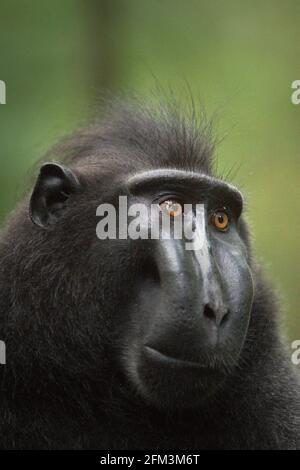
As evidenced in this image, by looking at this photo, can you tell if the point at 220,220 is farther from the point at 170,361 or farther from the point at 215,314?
the point at 170,361

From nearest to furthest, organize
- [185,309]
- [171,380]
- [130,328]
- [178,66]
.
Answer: [185,309] < [171,380] < [130,328] < [178,66]

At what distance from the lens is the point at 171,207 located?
4.02 m

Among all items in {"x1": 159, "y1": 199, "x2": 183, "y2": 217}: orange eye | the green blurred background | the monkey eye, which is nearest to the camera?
{"x1": 159, "y1": 199, "x2": 183, "y2": 217}: orange eye

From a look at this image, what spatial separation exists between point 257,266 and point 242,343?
2.84 feet

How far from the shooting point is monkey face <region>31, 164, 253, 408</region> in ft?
12.3

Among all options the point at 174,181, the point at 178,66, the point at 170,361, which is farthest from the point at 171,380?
the point at 178,66

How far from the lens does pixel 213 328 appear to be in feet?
12.4

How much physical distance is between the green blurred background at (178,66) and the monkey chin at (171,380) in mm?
4502

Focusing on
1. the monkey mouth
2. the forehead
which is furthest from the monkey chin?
the forehead

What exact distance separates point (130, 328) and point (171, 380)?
30 centimetres

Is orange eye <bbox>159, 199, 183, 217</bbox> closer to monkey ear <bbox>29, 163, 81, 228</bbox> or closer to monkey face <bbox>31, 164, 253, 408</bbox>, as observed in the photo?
monkey face <bbox>31, 164, 253, 408</bbox>

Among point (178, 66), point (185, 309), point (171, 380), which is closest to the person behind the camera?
point (185, 309)

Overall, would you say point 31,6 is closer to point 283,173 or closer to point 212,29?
point 212,29

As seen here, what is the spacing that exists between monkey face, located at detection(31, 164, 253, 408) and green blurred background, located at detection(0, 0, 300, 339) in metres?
4.19
